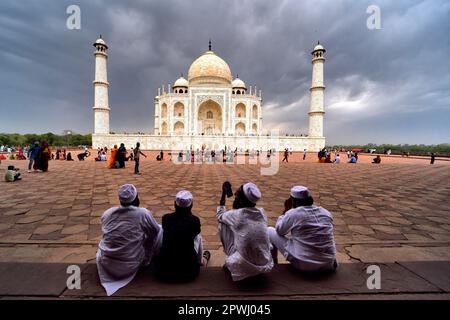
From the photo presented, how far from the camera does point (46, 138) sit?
4212 centimetres

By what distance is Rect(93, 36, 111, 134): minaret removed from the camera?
28.4 meters

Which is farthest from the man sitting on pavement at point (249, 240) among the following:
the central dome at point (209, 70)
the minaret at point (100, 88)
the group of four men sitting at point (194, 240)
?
the central dome at point (209, 70)

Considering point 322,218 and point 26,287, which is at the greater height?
point 322,218

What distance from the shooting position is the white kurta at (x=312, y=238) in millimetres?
1924

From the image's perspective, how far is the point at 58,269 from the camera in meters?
2.11

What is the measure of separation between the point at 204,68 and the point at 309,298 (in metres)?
37.9

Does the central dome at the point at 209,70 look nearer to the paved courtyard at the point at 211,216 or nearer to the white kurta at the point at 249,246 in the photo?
the paved courtyard at the point at 211,216

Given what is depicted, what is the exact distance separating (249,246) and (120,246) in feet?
3.36

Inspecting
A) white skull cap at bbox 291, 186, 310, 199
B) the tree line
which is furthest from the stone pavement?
the tree line

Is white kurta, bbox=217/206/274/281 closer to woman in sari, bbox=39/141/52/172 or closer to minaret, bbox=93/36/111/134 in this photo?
woman in sari, bbox=39/141/52/172

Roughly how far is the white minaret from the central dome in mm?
13251

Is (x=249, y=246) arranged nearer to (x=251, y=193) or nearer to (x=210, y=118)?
(x=251, y=193)
